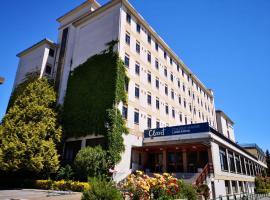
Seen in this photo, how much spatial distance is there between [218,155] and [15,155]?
21.3 m

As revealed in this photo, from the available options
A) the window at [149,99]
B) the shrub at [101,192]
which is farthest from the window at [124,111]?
the shrub at [101,192]

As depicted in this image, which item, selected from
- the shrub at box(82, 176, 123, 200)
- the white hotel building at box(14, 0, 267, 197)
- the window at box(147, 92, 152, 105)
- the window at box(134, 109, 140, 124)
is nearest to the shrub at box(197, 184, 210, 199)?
the white hotel building at box(14, 0, 267, 197)

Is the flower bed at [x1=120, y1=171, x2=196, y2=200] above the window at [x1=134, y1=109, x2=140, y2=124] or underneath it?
underneath

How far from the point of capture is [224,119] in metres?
71.1

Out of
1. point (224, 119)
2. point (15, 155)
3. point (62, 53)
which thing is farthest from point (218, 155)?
point (224, 119)

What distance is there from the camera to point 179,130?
82.5 ft

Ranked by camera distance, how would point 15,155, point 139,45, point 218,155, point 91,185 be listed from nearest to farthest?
1. point 91,185
2. point 15,155
3. point 218,155
4. point 139,45

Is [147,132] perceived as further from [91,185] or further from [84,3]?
[84,3]

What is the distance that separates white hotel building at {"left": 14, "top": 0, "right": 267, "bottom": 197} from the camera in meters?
24.3

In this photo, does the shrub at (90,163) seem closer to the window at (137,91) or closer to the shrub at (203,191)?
the shrub at (203,191)

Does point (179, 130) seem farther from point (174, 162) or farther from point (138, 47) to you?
→ point (138, 47)

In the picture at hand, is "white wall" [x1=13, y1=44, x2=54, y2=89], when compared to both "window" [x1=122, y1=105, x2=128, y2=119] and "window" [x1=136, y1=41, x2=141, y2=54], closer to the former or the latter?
"window" [x1=136, y1=41, x2=141, y2=54]

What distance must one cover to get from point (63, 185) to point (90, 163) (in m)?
3.14

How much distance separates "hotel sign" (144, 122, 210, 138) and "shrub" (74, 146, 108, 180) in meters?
7.35
